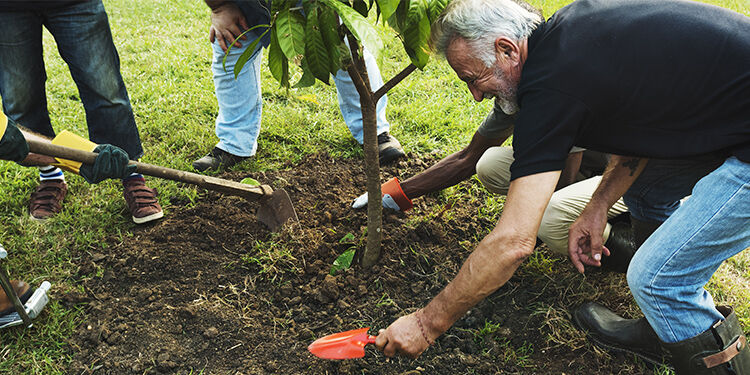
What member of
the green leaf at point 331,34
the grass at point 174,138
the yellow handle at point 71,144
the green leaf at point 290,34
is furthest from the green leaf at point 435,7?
the yellow handle at point 71,144

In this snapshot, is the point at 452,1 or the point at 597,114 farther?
the point at 452,1

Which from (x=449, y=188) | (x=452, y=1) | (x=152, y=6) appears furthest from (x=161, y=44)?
(x=452, y=1)

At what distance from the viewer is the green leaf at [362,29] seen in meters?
1.56

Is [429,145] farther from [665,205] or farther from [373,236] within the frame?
[665,205]

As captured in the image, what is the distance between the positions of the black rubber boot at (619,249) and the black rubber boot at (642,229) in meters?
0.03

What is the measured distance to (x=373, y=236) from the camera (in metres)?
2.59

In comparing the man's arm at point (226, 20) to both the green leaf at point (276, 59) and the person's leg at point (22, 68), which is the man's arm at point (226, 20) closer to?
the person's leg at point (22, 68)

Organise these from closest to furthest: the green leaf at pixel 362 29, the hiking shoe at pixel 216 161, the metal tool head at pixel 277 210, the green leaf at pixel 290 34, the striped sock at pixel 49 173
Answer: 1. the green leaf at pixel 362 29
2. the green leaf at pixel 290 34
3. the metal tool head at pixel 277 210
4. the striped sock at pixel 49 173
5. the hiking shoe at pixel 216 161

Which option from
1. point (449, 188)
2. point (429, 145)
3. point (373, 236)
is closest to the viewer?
point (373, 236)

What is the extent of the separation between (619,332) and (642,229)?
1.57 ft

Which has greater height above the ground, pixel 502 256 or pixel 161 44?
pixel 502 256

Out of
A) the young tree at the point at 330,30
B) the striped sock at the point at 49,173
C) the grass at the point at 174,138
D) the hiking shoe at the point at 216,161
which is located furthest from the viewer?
the hiking shoe at the point at 216,161

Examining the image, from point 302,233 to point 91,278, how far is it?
1006 mm

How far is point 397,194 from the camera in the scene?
2.93 metres
